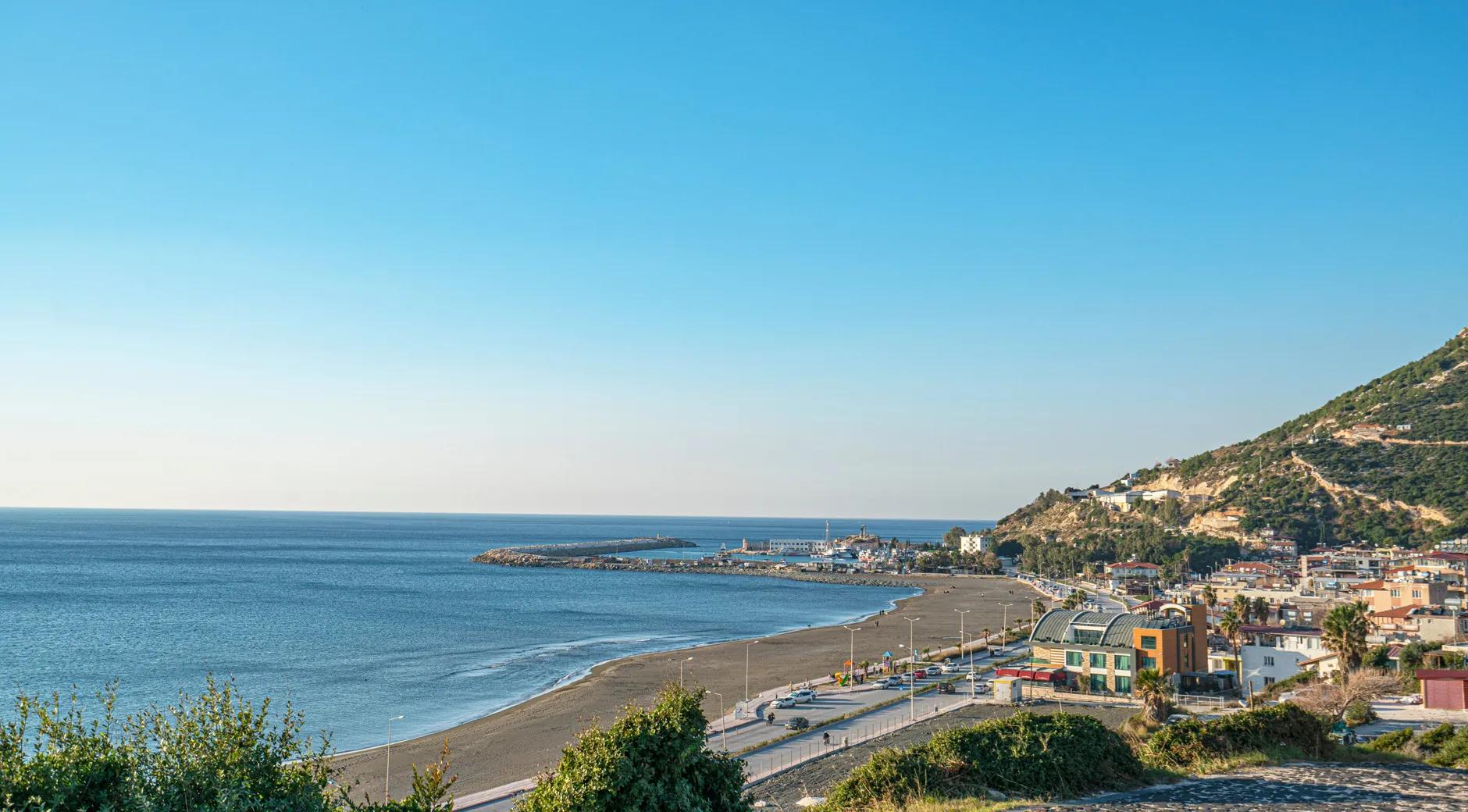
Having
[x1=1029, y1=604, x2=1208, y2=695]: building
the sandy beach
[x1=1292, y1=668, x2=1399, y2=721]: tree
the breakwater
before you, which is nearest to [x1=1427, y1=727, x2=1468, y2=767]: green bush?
[x1=1292, y1=668, x2=1399, y2=721]: tree

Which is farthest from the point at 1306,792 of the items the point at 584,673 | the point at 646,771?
the point at 584,673

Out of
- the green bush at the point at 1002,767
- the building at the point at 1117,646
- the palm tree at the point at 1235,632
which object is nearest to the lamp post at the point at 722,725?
the green bush at the point at 1002,767

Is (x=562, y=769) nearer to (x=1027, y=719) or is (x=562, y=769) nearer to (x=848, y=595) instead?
(x=1027, y=719)

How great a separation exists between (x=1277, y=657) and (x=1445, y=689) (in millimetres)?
18752

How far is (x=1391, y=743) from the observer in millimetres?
27031

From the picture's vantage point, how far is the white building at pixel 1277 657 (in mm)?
55594

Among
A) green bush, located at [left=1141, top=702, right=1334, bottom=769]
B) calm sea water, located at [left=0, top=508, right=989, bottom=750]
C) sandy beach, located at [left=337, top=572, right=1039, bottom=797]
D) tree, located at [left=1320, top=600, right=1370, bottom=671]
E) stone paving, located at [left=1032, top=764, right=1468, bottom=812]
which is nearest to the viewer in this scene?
stone paving, located at [left=1032, top=764, right=1468, bottom=812]

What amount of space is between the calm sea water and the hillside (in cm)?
6054

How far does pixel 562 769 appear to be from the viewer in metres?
12.7

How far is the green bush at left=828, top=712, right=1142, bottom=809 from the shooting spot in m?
20.6

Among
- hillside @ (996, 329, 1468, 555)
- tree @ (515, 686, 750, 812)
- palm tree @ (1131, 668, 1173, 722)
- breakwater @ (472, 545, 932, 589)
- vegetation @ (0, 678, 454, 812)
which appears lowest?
breakwater @ (472, 545, 932, 589)

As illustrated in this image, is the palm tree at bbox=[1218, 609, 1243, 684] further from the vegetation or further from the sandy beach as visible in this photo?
the vegetation

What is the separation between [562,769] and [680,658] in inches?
2576

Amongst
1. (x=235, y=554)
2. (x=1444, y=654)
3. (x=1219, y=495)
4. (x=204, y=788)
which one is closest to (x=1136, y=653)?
(x=1444, y=654)
